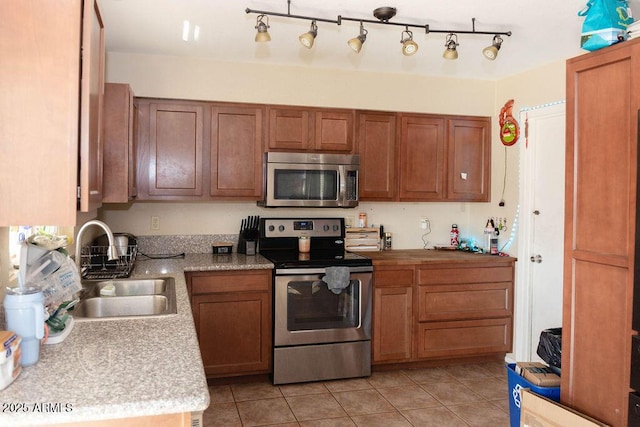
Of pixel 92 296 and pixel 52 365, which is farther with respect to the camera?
pixel 92 296

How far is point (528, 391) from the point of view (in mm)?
2480

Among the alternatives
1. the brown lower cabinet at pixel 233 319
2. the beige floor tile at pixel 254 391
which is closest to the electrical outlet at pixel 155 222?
the brown lower cabinet at pixel 233 319

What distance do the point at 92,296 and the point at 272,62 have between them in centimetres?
224

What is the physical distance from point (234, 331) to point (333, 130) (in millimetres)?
1689

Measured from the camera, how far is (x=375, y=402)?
3395 millimetres

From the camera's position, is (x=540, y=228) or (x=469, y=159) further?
(x=469, y=159)

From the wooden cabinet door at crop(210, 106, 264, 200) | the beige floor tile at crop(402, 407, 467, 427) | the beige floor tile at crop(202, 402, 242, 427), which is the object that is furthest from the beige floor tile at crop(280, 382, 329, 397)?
the wooden cabinet door at crop(210, 106, 264, 200)

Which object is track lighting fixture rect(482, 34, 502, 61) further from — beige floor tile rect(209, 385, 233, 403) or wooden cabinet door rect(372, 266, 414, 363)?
beige floor tile rect(209, 385, 233, 403)

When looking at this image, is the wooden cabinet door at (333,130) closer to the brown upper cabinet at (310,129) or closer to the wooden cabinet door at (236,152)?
the brown upper cabinet at (310,129)

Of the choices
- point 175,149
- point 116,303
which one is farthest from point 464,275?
point 116,303

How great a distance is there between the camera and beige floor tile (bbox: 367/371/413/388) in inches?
147

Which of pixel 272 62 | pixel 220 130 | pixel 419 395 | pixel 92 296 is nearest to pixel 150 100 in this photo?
pixel 220 130

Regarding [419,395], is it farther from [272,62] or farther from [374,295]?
[272,62]

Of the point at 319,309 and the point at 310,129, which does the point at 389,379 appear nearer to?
the point at 319,309
